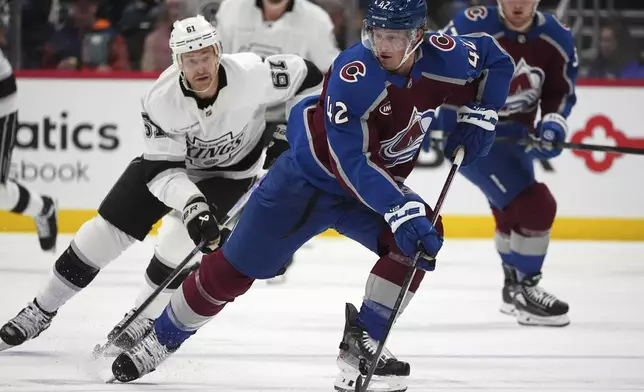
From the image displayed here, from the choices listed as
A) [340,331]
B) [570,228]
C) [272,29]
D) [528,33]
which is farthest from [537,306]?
[570,228]

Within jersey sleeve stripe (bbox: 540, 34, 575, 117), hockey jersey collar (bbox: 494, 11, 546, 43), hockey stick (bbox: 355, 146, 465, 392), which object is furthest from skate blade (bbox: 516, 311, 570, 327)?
hockey stick (bbox: 355, 146, 465, 392)

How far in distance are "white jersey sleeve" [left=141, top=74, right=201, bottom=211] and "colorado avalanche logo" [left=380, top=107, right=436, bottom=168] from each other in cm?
65

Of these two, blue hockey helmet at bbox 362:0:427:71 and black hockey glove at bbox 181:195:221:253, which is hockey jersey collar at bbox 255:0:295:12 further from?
blue hockey helmet at bbox 362:0:427:71

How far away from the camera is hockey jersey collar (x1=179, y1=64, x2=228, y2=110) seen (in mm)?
3516

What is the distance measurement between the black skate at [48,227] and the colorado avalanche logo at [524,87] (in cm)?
221

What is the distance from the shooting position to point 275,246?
313cm

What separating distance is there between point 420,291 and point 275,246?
6.97 feet

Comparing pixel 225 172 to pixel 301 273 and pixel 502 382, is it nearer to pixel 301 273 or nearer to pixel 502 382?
pixel 502 382

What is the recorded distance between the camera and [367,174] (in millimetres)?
2865

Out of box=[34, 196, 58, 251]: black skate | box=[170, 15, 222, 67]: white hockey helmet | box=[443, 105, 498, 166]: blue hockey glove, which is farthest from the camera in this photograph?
box=[34, 196, 58, 251]: black skate

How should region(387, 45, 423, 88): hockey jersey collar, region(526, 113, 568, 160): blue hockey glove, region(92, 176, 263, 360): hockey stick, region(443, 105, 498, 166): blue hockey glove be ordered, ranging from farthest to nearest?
1. region(526, 113, 568, 160): blue hockey glove
2. region(92, 176, 263, 360): hockey stick
3. region(443, 105, 498, 166): blue hockey glove
4. region(387, 45, 423, 88): hockey jersey collar

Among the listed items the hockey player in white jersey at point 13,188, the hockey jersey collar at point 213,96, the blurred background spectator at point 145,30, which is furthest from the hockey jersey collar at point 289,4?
the hockey jersey collar at point 213,96

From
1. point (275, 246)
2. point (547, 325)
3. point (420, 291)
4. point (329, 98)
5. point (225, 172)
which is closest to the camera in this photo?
point (329, 98)

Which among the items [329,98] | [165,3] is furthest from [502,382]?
[165,3]
